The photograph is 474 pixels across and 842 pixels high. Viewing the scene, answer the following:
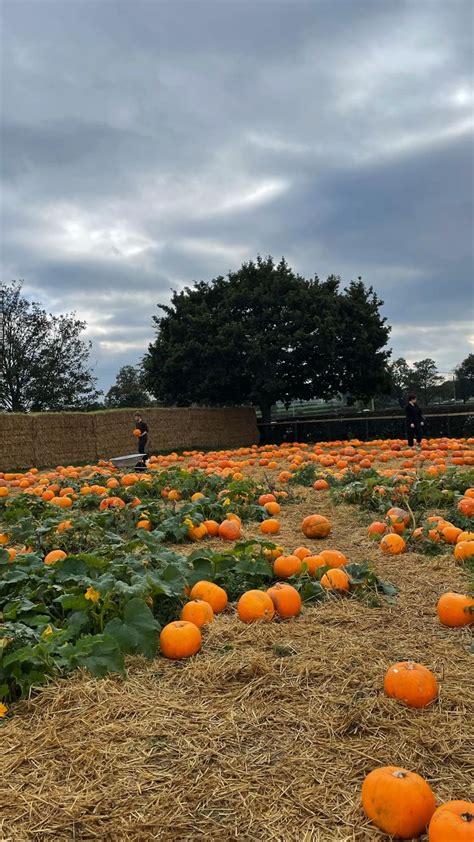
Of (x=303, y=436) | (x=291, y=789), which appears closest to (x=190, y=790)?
(x=291, y=789)

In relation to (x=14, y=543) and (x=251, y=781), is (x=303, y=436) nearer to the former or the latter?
(x=14, y=543)

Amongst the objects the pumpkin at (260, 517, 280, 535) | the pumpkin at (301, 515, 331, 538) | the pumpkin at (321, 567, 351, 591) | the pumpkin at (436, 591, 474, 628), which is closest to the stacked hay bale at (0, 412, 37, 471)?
the pumpkin at (260, 517, 280, 535)

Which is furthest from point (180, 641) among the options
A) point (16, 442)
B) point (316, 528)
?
point (16, 442)

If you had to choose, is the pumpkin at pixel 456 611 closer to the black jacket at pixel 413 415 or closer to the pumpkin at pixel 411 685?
the pumpkin at pixel 411 685

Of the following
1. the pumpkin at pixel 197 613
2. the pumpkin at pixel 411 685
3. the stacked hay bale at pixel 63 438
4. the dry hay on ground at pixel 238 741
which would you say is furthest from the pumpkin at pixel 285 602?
the stacked hay bale at pixel 63 438

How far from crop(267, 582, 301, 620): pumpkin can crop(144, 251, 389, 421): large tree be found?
26.7 metres

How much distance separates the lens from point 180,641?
3398 mm

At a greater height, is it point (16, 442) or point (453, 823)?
point (16, 442)

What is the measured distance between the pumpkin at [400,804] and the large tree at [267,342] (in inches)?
1126

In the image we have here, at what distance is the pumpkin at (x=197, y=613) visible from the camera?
147 inches

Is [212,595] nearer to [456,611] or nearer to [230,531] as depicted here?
[456,611]

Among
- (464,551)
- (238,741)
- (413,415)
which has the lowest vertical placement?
(238,741)

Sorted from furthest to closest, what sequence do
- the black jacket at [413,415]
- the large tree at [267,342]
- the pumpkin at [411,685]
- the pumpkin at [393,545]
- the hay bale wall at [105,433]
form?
the large tree at [267,342] < the hay bale wall at [105,433] < the black jacket at [413,415] < the pumpkin at [393,545] < the pumpkin at [411,685]

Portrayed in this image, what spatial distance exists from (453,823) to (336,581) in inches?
97.9
